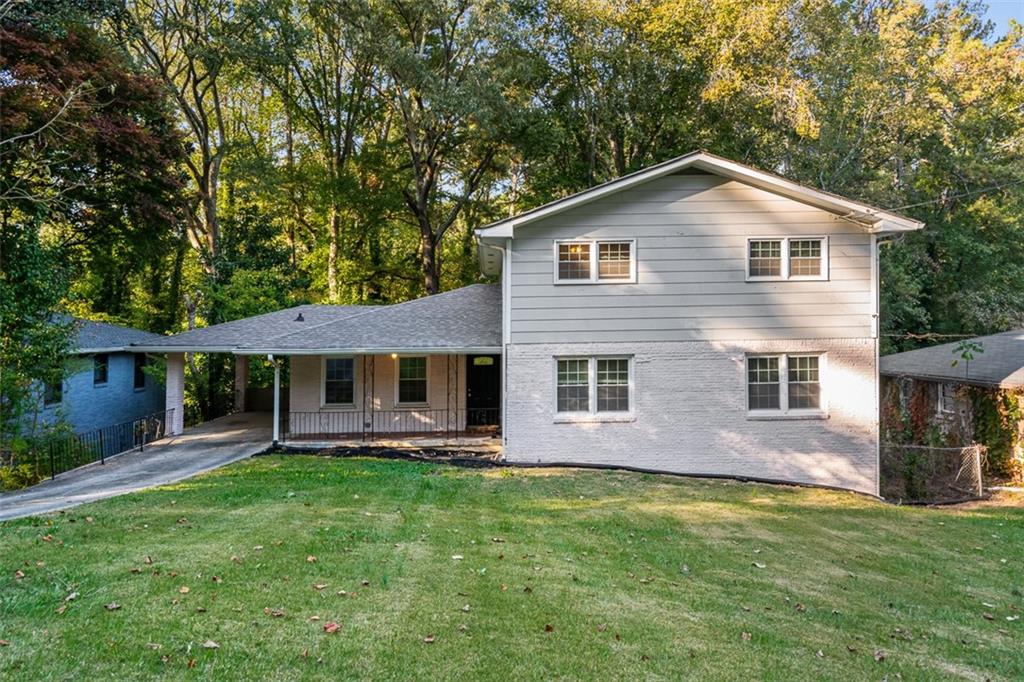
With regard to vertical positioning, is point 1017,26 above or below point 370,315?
above

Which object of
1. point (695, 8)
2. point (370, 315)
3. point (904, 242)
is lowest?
point (370, 315)

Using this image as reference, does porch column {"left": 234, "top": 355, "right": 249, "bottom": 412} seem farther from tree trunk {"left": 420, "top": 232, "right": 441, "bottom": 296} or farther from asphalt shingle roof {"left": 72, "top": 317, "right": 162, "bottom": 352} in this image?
tree trunk {"left": 420, "top": 232, "right": 441, "bottom": 296}

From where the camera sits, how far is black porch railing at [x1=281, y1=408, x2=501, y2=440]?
15.2m

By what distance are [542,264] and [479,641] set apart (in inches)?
375

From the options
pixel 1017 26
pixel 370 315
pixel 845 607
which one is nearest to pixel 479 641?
Answer: pixel 845 607

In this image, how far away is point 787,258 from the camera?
1296 cm

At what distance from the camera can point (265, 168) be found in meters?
23.4

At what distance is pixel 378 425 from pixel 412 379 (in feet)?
5.04

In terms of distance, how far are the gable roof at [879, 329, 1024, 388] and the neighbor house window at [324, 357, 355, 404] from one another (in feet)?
49.3

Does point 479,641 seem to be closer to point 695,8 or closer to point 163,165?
point 163,165

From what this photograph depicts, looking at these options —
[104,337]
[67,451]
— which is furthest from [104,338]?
[67,451]

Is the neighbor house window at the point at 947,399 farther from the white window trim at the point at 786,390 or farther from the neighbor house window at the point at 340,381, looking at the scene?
the neighbor house window at the point at 340,381

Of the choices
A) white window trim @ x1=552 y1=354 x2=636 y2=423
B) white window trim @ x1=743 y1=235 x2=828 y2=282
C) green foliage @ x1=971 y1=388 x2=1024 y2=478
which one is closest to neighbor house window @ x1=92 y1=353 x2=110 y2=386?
white window trim @ x1=552 y1=354 x2=636 y2=423

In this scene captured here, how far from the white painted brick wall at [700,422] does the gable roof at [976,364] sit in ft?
10.5
